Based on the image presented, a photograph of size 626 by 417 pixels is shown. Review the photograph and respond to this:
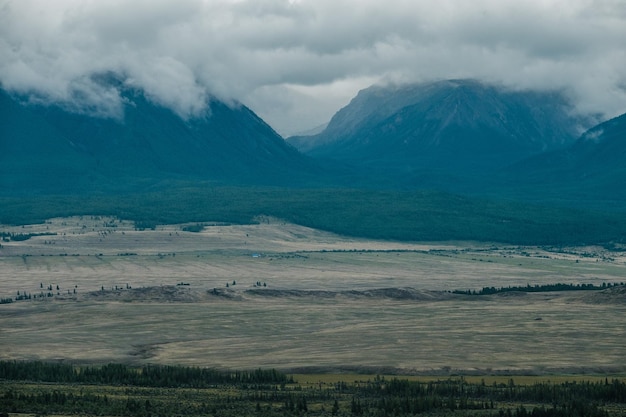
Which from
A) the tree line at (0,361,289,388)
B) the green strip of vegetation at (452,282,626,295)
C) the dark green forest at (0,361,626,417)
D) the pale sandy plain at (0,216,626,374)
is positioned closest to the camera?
the dark green forest at (0,361,626,417)

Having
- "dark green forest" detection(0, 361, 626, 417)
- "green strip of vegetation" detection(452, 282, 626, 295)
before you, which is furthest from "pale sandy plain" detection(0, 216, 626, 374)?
"dark green forest" detection(0, 361, 626, 417)

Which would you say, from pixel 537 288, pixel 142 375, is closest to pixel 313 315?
pixel 537 288

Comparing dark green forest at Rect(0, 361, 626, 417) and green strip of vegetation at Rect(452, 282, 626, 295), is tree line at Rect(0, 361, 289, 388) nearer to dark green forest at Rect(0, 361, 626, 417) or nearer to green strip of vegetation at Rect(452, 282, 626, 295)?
dark green forest at Rect(0, 361, 626, 417)

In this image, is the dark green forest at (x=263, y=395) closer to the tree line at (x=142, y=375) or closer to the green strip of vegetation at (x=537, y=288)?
the tree line at (x=142, y=375)

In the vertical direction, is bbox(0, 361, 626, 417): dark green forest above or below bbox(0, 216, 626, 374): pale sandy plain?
below

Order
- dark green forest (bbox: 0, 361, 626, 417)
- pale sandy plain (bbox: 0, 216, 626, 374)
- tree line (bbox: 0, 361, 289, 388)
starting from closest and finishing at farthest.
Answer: dark green forest (bbox: 0, 361, 626, 417), tree line (bbox: 0, 361, 289, 388), pale sandy plain (bbox: 0, 216, 626, 374)

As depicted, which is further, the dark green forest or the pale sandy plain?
the pale sandy plain

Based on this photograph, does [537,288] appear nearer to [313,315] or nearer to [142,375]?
[313,315]

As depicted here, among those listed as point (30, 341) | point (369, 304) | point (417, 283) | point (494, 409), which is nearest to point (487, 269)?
point (417, 283)
